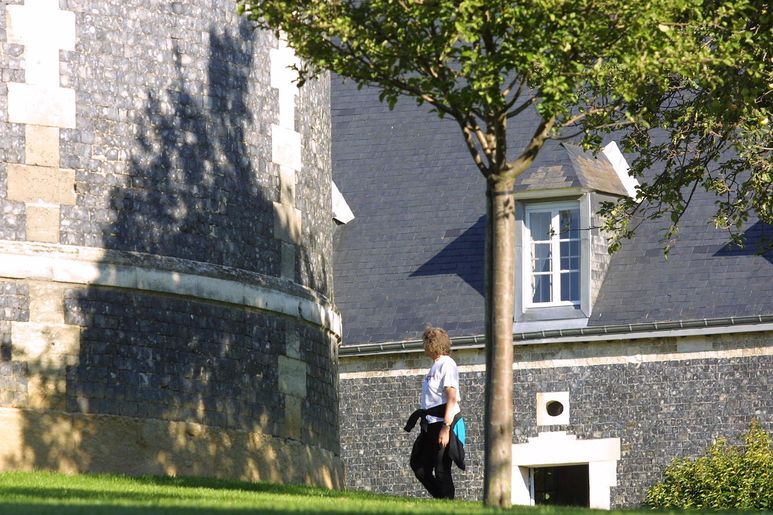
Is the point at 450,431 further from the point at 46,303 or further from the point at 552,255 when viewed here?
the point at 552,255

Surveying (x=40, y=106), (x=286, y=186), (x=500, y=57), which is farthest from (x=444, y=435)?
(x=40, y=106)

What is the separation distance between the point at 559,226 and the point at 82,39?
9.65m

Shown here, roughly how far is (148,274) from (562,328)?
8.50 m

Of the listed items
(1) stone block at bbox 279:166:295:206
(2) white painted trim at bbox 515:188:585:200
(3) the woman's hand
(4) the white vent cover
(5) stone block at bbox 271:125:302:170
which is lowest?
(3) the woman's hand

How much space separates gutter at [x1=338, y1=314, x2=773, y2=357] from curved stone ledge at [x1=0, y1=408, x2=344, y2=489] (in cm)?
570

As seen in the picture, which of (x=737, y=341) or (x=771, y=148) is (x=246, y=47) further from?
(x=737, y=341)

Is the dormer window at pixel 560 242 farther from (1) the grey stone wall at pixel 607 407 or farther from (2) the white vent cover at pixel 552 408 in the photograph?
(2) the white vent cover at pixel 552 408

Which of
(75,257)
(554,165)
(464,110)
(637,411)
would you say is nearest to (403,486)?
(637,411)

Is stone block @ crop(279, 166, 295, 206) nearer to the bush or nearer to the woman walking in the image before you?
the woman walking

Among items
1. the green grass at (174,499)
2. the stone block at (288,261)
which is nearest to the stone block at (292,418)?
the stone block at (288,261)

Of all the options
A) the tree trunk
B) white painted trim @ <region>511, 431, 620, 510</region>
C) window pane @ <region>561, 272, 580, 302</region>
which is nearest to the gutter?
window pane @ <region>561, 272, 580, 302</region>

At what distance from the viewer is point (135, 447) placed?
14.3 meters

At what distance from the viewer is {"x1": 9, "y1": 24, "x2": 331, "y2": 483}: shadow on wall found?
A: 1412 cm

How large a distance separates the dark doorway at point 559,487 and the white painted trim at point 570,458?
391 mm
